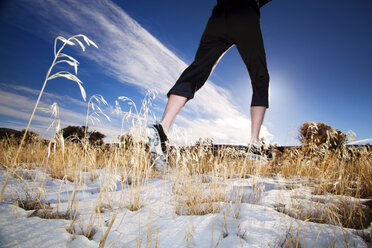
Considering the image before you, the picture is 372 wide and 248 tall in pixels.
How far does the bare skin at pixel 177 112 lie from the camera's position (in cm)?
213

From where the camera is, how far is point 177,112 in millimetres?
2186

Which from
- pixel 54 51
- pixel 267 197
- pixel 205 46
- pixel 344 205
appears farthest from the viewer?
pixel 205 46

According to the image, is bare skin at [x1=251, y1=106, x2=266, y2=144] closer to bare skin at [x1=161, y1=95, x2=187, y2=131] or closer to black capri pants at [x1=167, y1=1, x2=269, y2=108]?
black capri pants at [x1=167, y1=1, x2=269, y2=108]

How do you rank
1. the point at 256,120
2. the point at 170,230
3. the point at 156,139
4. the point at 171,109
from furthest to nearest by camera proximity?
the point at 256,120, the point at 171,109, the point at 156,139, the point at 170,230

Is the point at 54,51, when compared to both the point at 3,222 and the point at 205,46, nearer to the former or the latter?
the point at 3,222

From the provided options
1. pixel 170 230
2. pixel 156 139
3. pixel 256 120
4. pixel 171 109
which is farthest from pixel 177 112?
pixel 170 230

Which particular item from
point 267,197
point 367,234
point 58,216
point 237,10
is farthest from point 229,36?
point 58,216

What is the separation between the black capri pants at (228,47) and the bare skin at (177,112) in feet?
0.21

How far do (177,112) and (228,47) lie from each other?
→ 122cm

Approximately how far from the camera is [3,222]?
0.82m

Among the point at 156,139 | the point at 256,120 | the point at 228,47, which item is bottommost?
the point at 156,139

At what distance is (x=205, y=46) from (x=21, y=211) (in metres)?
2.44

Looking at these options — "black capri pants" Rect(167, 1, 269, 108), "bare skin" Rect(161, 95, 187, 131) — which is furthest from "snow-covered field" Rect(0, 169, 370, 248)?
"black capri pants" Rect(167, 1, 269, 108)

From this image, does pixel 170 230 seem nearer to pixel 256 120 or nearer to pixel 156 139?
pixel 156 139
